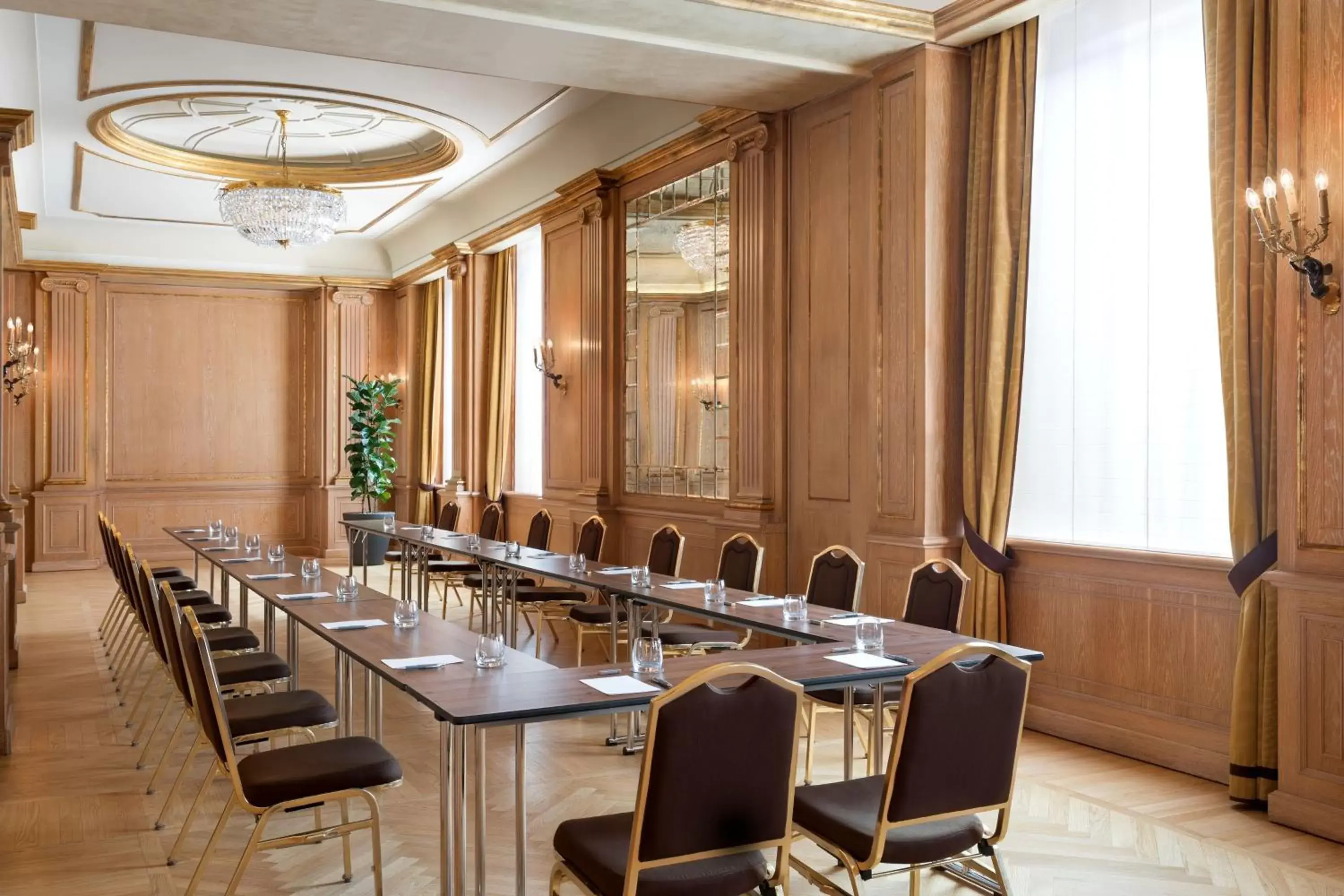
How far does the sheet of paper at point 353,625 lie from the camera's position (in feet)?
13.5

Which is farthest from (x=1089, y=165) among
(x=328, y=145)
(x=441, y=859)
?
(x=328, y=145)

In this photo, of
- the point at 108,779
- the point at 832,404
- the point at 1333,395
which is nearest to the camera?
the point at 1333,395

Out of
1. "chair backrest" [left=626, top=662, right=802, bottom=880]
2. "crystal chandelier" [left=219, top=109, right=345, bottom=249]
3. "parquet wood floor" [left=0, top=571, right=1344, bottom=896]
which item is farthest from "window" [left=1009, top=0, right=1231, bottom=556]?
"crystal chandelier" [left=219, top=109, right=345, bottom=249]

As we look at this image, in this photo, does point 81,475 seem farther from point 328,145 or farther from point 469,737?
point 469,737

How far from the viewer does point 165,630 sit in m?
4.24

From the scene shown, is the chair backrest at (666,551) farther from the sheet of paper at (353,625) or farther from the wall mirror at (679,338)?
the sheet of paper at (353,625)

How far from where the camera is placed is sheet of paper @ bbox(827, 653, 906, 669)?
137 inches

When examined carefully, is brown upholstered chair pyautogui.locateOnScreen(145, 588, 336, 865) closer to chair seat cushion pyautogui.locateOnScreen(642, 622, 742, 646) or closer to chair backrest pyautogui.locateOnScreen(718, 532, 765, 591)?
chair seat cushion pyautogui.locateOnScreen(642, 622, 742, 646)

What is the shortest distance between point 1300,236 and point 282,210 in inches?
289

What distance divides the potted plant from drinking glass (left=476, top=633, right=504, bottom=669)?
9.39 m

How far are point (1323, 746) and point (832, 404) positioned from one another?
3149mm

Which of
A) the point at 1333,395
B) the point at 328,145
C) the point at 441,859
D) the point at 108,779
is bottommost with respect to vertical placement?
the point at 108,779

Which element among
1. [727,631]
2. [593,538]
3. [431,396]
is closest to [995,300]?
[727,631]

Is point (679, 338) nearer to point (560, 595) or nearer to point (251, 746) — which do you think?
point (560, 595)
